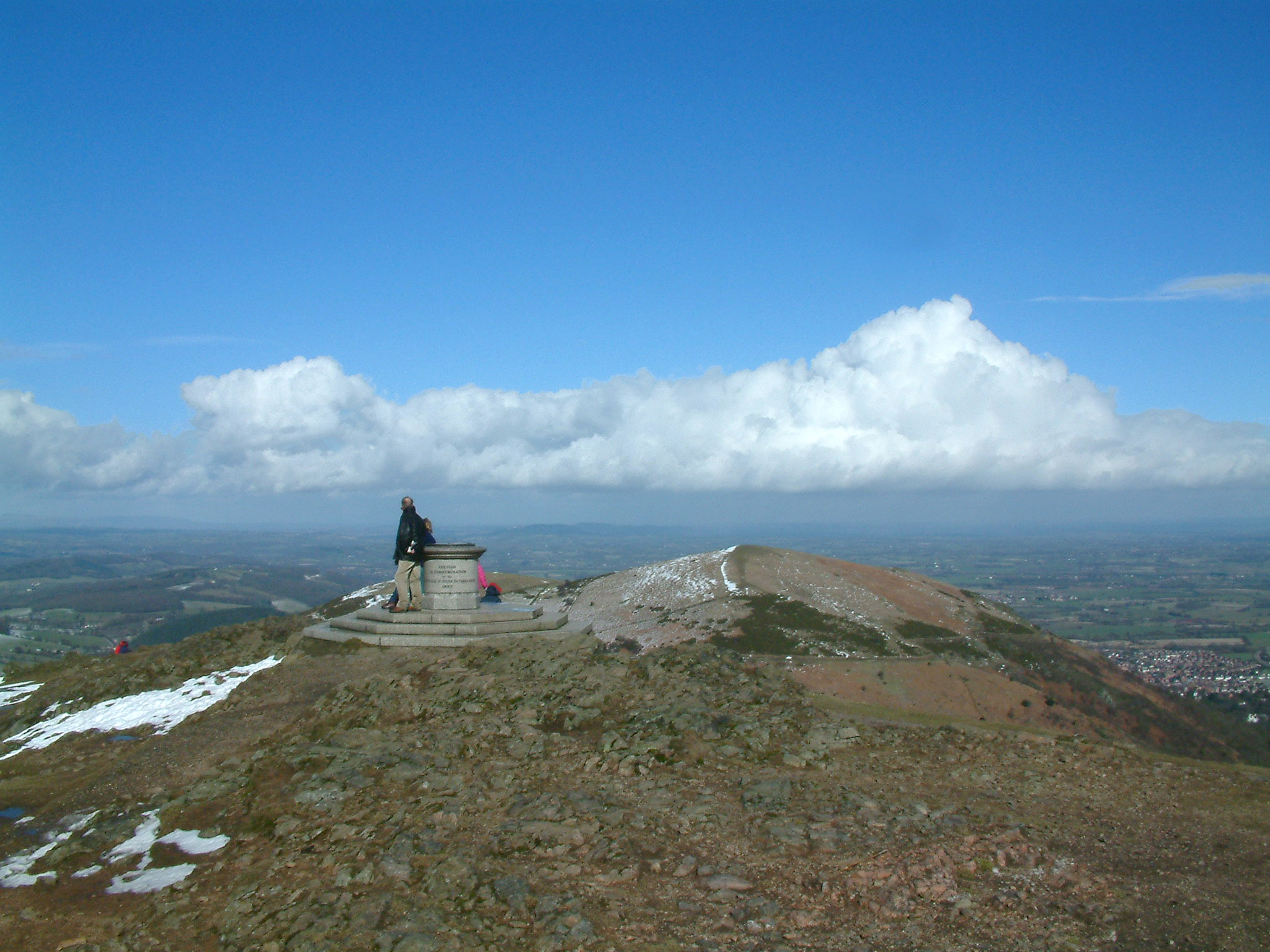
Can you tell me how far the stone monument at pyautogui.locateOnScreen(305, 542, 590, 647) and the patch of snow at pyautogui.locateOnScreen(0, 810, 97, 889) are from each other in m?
7.28

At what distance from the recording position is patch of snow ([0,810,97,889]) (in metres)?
6.96

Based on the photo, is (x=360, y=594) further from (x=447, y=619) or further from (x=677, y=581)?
(x=447, y=619)

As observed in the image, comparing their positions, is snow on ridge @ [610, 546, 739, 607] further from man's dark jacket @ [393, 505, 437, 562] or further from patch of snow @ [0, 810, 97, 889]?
patch of snow @ [0, 810, 97, 889]

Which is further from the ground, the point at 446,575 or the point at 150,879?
the point at 446,575

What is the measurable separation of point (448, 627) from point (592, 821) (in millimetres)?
9286

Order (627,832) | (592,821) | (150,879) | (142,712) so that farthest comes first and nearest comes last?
(142,712)
(592,821)
(627,832)
(150,879)

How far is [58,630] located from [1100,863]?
293 ft

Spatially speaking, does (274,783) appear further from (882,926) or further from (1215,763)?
(1215,763)

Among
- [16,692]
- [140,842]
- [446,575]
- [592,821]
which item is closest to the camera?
[592,821]

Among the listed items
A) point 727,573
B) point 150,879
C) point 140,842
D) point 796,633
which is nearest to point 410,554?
point 140,842

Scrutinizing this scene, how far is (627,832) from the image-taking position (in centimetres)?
702

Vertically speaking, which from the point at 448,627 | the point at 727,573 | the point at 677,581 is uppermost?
the point at 448,627

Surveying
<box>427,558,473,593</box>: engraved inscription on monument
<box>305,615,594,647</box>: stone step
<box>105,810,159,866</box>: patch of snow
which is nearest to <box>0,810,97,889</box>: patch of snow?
<box>105,810,159,866</box>: patch of snow

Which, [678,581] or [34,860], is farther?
[678,581]
